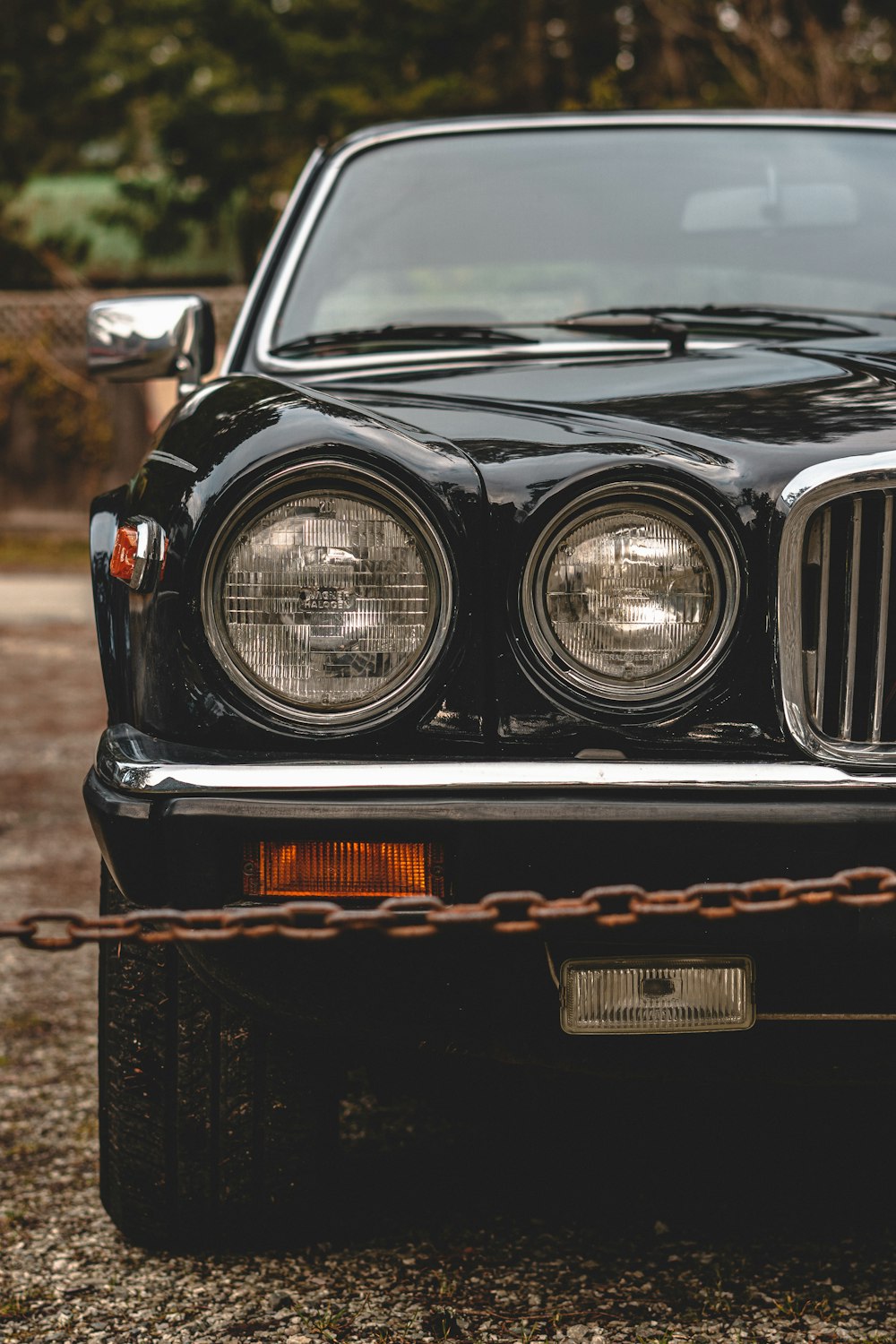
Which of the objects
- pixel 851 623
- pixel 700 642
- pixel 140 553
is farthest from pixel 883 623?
pixel 140 553

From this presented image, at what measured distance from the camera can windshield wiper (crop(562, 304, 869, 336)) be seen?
251 centimetres

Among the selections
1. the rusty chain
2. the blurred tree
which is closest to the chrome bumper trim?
the rusty chain

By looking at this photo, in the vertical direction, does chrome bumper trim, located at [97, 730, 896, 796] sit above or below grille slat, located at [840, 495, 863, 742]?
below

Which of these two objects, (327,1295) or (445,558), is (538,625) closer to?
(445,558)

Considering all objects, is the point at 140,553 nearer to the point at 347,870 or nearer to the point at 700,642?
the point at 347,870

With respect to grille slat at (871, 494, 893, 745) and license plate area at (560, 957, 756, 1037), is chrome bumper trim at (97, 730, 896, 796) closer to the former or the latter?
grille slat at (871, 494, 893, 745)

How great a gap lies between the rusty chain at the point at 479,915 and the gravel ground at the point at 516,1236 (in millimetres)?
700

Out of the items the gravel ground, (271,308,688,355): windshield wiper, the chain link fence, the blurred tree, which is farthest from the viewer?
the chain link fence

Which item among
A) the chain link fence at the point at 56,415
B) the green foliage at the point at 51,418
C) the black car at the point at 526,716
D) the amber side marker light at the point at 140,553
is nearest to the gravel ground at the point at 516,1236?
the black car at the point at 526,716

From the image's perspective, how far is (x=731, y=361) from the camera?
216 cm

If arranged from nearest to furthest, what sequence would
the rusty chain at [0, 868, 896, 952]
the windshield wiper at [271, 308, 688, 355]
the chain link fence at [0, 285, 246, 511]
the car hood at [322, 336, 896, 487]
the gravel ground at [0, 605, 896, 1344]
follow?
1. the rusty chain at [0, 868, 896, 952]
2. the car hood at [322, 336, 896, 487]
3. the gravel ground at [0, 605, 896, 1344]
4. the windshield wiper at [271, 308, 688, 355]
5. the chain link fence at [0, 285, 246, 511]

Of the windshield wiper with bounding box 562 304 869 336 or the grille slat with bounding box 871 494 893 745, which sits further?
the windshield wiper with bounding box 562 304 869 336

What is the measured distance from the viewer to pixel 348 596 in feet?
5.67

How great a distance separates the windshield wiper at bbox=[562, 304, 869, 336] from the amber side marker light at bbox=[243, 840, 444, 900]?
1168 mm
